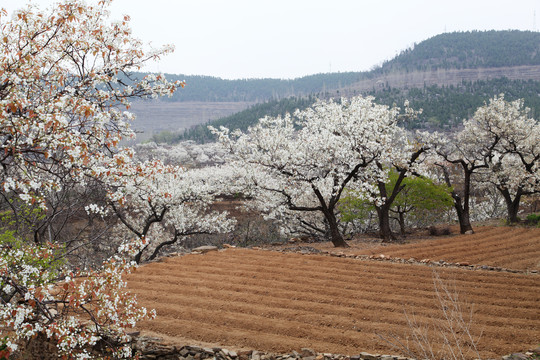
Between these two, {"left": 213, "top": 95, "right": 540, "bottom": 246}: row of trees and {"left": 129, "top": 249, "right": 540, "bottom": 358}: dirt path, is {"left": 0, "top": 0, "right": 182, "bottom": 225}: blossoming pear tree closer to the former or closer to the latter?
{"left": 129, "top": 249, "right": 540, "bottom": 358}: dirt path

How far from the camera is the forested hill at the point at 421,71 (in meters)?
124

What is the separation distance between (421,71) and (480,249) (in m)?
134

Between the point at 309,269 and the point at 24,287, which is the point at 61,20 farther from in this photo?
the point at 309,269

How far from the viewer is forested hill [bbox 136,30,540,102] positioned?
12362 centimetres

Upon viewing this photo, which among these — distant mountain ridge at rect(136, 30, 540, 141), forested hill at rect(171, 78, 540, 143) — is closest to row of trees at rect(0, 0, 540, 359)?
forested hill at rect(171, 78, 540, 143)

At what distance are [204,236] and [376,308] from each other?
17.6 meters

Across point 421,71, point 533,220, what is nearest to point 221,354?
point 533,220

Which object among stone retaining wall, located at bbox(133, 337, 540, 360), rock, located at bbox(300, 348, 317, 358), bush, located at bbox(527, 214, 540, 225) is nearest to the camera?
stone retaining wall, located at bbox(133, 337, 540, 360)

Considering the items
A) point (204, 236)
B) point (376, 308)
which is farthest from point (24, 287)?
point (204, 236)

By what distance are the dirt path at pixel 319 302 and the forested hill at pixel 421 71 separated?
118030 mm

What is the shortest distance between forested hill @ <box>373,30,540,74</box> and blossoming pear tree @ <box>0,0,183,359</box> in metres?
137

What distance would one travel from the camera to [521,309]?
27.3 ft

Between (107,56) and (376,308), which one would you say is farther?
(376,308)

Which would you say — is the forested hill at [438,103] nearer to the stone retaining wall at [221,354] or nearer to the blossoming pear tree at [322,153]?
the blossoming pear tree at [322,153]
